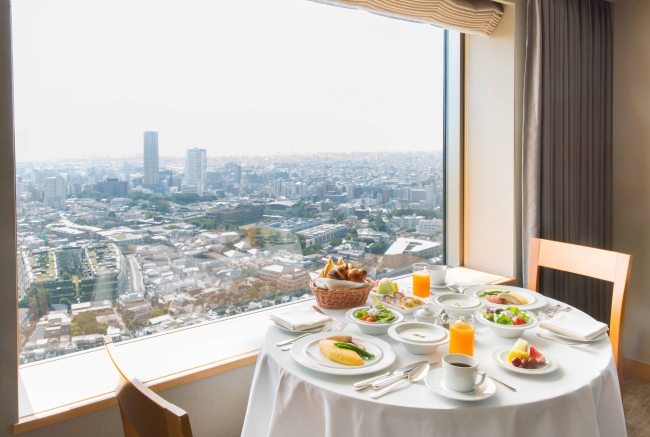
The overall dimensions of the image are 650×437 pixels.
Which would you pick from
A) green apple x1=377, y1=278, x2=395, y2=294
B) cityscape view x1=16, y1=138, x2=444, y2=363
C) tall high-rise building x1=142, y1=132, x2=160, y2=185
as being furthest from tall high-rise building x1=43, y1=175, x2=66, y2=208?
green apple x1=377, y1=278, x2=395, y2=294

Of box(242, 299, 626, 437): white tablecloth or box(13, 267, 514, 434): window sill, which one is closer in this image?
box(242, 299, 626, 437): white tablecloth

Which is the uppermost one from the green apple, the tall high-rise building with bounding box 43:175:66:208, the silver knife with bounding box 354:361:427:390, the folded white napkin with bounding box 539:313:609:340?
the tall high-rise building with bounding box 43:175:66:208

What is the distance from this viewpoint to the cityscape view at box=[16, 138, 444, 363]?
175cm

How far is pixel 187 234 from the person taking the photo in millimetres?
2070

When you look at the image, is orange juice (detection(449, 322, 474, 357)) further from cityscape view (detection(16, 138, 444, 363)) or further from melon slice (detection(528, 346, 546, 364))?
cityscape view (detection(16, 138, 444, 363))

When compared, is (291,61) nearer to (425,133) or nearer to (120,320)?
(425,133)

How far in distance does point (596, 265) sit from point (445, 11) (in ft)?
4.79

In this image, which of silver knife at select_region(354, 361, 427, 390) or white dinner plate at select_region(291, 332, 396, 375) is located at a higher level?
white dinner plate at select_region(291, 332, 396, 375)

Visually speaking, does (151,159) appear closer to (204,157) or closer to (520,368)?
(204,157)

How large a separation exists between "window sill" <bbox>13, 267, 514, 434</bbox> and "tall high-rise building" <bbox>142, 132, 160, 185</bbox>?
656mm

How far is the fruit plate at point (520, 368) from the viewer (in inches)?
47.3

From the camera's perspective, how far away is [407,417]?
1.08 metres

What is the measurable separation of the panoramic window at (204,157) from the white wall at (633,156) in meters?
1.13

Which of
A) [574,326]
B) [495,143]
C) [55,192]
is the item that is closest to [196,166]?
[55,192]
